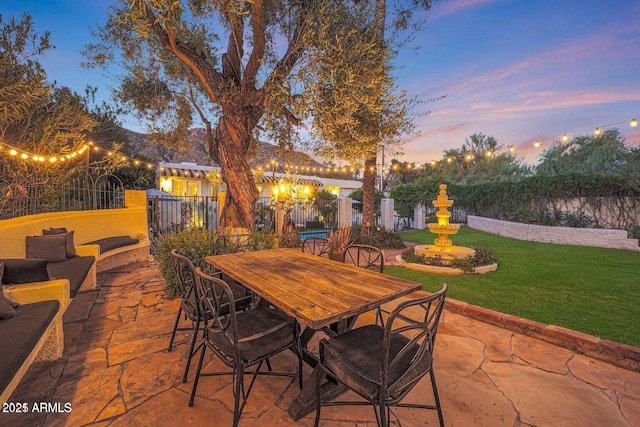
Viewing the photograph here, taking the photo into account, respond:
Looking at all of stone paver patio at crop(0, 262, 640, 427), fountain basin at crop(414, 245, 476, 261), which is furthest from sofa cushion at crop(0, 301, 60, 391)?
fountain basin at crop(414, 245, 476, 261)

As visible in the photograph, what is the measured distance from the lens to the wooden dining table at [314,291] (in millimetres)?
1655

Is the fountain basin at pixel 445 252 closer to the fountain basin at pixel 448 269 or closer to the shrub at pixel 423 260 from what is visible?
the shrub at pixel 423 260

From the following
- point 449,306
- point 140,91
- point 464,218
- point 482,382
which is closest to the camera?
point 482,382

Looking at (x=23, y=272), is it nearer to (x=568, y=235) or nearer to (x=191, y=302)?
(x=191, y=302)

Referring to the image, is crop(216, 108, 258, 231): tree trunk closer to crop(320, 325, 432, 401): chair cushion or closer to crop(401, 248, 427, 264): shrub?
crop(401, 248, 427, 264): shrub

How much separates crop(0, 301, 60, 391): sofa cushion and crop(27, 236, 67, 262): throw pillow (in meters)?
2.16

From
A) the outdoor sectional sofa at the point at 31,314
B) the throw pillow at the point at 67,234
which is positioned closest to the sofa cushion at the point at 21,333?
the outdoor sectional sofa at the point at 31,314

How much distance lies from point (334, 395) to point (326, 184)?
20.8m

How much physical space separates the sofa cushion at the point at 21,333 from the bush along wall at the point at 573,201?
44.6ft

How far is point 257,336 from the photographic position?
1.83 m

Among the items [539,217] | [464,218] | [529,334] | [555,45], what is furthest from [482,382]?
[464,218]

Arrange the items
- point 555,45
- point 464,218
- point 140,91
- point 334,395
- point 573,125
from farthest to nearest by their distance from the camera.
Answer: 1. point 464,218
2. point 573,125
3. point 555,45
4. point 140,91
5. point 334,395

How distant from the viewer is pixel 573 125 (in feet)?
43.1

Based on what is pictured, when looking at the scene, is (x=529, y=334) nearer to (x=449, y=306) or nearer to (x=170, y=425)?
(x=449, y=306)
